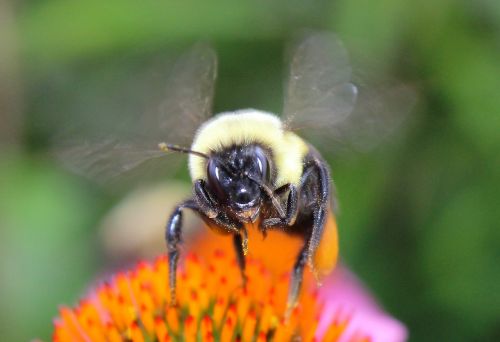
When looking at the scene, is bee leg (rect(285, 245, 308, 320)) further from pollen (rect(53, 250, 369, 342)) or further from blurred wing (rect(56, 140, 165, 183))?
blurred wing (rect(56, 140, 165, 183))

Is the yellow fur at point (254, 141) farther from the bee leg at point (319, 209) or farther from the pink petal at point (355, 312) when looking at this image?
the pink petal at point (355, 312)

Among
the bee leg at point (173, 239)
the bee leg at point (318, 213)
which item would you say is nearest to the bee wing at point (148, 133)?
the bee leg at point (173, 239)

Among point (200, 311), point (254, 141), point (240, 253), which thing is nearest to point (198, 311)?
point (200, 311)

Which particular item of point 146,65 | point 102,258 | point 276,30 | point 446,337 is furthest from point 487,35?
point 102,258

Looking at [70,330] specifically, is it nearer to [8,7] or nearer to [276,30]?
[276,30]

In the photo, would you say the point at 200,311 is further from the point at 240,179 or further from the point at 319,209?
the point at 240,179
